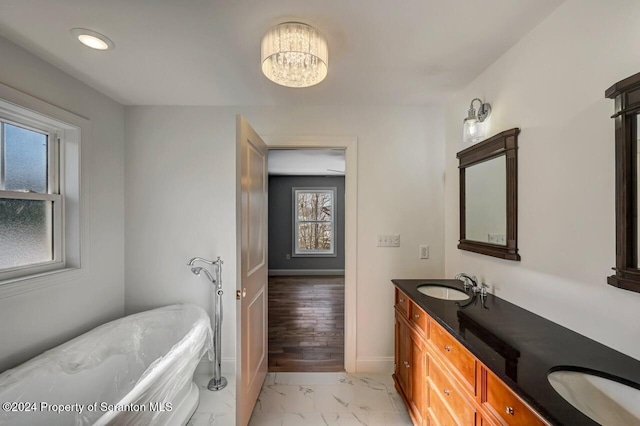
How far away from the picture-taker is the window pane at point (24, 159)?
1654 millimetres

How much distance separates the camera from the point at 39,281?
5.41 feet

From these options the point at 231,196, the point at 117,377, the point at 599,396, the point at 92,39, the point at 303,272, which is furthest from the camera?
the point at 303,272

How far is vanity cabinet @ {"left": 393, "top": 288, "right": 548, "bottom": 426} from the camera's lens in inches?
36.8

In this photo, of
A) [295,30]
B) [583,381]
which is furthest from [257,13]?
[583,381]

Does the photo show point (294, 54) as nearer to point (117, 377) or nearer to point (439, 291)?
point (439, 291)

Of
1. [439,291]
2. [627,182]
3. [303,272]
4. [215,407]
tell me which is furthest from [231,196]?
[303,272]

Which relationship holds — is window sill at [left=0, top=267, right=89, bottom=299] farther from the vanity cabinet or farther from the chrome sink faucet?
the chrome sink faucet

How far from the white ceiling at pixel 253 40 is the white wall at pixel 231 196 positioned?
27cm

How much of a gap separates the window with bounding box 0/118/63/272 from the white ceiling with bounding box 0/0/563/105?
549mm

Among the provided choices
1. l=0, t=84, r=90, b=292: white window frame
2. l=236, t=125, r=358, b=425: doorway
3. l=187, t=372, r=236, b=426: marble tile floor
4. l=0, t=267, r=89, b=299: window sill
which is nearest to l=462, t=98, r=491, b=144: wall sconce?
l=236, t=125, r=358, b=425: doorway

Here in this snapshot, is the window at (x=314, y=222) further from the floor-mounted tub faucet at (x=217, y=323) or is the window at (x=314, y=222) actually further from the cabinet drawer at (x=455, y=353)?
the cabinet drawer at (x=455, y=353)

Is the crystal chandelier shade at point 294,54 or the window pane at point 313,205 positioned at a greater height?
→ the crystal chandelier shade at point 294,54

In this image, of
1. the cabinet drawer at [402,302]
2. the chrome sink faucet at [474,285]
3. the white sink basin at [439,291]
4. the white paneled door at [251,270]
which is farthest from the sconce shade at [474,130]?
the white paneled door at [251,270]

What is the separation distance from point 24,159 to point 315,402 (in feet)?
8.74
